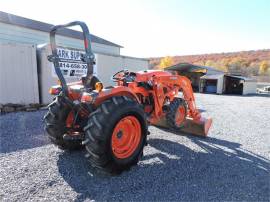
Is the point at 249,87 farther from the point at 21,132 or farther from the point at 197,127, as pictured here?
the point at 21,132

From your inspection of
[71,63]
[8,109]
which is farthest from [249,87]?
[8,109]

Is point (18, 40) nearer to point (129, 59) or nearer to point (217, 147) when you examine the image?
point (129, 59)


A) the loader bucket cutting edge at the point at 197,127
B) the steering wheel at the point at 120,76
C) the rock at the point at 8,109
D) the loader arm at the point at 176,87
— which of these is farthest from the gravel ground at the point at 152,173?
the rock at the point at 8,109

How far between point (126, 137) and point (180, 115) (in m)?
2.08

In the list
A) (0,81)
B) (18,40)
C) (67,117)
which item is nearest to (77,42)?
(18,40)

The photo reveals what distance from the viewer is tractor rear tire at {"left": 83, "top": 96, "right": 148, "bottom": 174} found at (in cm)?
295

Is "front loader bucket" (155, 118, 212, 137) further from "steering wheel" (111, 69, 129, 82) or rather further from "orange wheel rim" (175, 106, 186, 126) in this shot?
"steering wheel" (111, 69, 129, 82)

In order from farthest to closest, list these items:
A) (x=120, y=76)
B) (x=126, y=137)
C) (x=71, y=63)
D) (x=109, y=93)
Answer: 1. (x=71, y=63)
2. (x=120, y=76)
3. (x=126, y=137)
4. (x=109, y=93)

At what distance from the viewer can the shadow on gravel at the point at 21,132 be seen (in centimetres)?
449

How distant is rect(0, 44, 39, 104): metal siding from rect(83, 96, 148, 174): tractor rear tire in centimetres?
647

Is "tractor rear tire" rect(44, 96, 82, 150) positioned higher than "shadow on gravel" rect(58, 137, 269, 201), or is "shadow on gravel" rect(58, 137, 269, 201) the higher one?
"tractor rear tire" rect(44, 96, 82, 150)

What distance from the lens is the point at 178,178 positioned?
3.24 meters

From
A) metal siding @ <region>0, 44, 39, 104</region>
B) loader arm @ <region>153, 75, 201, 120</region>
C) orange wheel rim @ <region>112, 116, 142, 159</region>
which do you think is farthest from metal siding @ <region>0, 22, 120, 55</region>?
orange wheel rim @ <region>112, 116, 142, 159</region>

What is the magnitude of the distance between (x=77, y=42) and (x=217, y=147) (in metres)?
16.4
